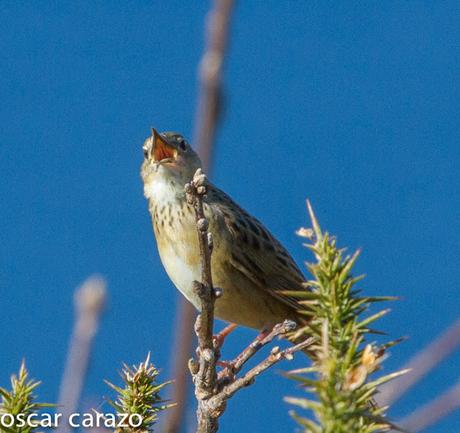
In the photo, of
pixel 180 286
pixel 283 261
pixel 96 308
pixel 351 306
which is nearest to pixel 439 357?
pixel 351 306

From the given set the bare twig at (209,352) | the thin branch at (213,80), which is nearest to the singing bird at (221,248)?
the bare twig at (209,352)

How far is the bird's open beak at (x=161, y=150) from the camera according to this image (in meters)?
5.67

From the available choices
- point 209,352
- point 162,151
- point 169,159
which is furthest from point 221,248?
point 209,352

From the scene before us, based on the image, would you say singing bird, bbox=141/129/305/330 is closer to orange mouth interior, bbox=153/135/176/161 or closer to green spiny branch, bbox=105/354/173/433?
orange mouth interior, bbox=153/135/176/161

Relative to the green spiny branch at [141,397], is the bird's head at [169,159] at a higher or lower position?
higher

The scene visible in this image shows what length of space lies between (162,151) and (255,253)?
0.88 m

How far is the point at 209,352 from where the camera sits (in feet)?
9.20

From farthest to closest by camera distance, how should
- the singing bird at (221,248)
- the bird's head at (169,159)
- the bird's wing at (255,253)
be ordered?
the bird's head at (169,159)
the bird's wing at (255,253)
the singing bird at (221,248)

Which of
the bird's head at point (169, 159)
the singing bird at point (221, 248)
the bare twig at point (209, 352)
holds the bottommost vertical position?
the bare twig at point (209, 352)

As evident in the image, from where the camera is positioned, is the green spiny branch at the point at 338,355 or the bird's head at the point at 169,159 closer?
the green spiny branch at the point at 338,355

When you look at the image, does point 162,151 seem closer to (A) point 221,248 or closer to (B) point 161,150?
(B) point 161,150

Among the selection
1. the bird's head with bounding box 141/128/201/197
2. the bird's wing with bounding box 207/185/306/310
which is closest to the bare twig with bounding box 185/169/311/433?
the bird's wing with bounding box 207/185/306/310

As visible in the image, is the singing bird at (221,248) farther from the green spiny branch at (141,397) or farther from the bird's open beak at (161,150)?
the green spiny branch at (141,397)

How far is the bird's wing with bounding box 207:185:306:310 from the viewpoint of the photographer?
5449mm
